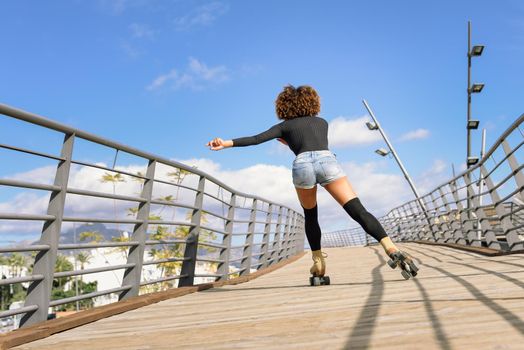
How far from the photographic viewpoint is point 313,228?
18.7 ft

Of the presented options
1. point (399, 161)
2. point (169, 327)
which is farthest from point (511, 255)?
point (399, 161)

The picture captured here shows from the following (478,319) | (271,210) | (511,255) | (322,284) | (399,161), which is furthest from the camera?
(399,161)

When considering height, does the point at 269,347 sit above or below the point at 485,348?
below

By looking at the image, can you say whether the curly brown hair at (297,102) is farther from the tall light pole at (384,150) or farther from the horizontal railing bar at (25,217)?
the tall light pole at (384,150)

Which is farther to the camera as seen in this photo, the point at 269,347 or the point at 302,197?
the point at 302,197

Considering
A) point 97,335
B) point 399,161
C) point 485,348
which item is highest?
point 399,161

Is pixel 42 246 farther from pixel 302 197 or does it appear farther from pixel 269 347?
pixel 302 197

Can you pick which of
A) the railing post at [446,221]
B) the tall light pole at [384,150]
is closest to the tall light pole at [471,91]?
the railing post at [446,221]

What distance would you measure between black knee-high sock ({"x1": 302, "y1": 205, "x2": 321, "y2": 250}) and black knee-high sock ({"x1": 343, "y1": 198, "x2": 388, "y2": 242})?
52 centimetres

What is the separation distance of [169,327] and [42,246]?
98 centimetres

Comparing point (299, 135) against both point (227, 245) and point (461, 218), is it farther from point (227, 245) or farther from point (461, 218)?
point (461, 218)

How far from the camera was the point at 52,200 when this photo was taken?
12.6ft

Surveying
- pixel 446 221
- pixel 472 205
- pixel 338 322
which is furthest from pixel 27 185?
pixel 446 221

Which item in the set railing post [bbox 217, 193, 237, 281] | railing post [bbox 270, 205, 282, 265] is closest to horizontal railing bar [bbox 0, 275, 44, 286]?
railing post [bbox 217, 193, 237, 281]
